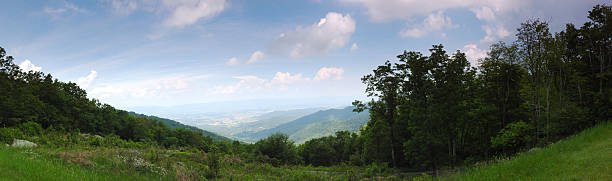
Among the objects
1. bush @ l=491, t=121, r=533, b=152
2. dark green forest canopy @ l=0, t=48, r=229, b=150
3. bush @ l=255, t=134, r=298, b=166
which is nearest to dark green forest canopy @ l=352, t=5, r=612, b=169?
bush @ l=491, t=121, r=533, b=152

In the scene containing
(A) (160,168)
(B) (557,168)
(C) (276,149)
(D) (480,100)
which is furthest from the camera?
(C) (276,149)

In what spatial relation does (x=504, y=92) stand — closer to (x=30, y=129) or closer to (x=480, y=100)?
(x=480, y=100)

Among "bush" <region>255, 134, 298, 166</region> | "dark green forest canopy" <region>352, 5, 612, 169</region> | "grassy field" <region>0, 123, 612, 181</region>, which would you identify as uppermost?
"dark green forest canopy" <region>352, 5, 612, 169</region>

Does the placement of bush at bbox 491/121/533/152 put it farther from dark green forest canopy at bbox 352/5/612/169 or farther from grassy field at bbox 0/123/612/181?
grassy field at bbox 0/123/612/181

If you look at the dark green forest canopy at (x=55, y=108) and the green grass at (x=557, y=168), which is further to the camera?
the dark green forest canopy at (x=55, y=108)

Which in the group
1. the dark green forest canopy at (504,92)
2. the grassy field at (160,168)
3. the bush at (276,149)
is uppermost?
the dark green forest canopy at (504,92)

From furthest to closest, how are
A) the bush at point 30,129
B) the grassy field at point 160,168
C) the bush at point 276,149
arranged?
the bush at point 276,149 → the bush at point 30,129 → the grassy field at point 160,168

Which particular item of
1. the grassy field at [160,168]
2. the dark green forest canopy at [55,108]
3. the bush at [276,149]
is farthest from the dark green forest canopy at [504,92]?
the dark green forest canopy at [55,108]

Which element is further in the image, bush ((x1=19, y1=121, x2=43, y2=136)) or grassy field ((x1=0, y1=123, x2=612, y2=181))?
bush ((x1=19, y1=121, x2=43, y2=136))

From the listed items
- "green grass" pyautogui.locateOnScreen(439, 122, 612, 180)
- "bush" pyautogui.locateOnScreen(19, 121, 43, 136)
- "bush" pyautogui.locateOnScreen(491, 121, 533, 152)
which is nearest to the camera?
"green grass" pyautogui.locateOnScreen(439, 122, 612, 180)

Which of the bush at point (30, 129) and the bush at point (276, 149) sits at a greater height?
the bush at point (30, 129)

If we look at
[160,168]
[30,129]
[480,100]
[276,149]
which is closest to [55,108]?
[30,129]

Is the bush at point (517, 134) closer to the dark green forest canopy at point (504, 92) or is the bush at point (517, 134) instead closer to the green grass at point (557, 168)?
the dark green forest canopy at point (504, 92)

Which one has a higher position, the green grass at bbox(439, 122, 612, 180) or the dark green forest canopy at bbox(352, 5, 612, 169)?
the dark green forest canopy at bbox(352, 5, 612, 169)
